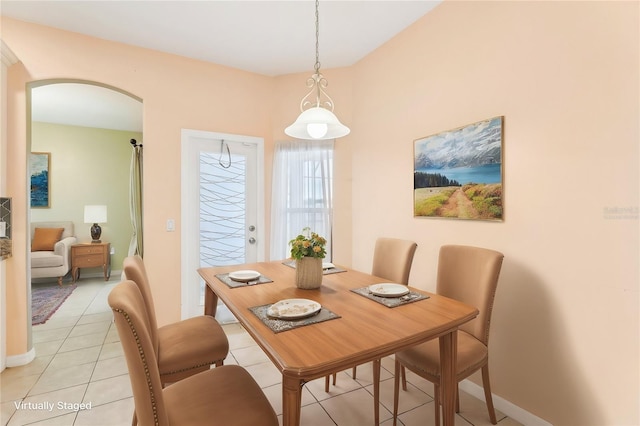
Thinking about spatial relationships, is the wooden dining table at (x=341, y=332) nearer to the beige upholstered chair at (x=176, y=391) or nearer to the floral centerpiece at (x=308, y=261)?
the floral centerpiece at (x=308, y=261)

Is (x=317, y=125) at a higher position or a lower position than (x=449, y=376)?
higher

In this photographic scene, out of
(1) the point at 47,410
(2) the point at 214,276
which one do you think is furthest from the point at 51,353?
(2) the point at 214,276

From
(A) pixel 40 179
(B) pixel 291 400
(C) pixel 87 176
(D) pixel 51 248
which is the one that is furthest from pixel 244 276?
(A) pixel 40 179

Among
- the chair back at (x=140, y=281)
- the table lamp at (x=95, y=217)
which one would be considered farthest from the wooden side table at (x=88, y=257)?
the chair back at (x=140, y=281)

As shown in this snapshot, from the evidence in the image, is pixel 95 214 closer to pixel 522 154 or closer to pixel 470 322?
pixel 470 322

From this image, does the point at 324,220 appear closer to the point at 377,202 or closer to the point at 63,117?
the point at 377,202

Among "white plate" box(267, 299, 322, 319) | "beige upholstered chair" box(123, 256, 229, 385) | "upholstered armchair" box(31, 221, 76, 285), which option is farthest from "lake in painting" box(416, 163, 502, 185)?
"upholstered armchair" box(31, 221, 76, 285)

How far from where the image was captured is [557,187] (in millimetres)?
A: 1610

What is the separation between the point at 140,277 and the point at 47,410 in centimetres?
131

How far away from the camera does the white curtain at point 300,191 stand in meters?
3.32

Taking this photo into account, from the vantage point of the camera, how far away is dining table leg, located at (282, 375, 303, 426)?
36.0 inches

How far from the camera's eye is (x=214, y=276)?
192 centimetres

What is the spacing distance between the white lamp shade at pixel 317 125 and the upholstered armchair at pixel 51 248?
4.72 metres

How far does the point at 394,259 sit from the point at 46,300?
4.72m
